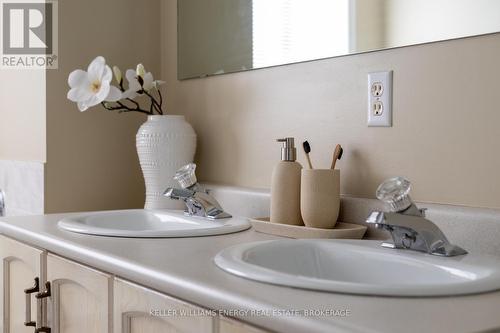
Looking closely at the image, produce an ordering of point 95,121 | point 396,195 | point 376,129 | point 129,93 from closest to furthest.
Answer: point 396,195, point 376,129, point 129,93, point 95,121

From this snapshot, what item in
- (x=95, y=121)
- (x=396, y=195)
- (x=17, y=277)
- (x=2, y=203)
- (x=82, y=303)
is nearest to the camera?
(x=396, y=195)

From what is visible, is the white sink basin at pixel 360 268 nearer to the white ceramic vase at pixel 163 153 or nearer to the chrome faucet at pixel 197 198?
the chrome faucet at pixel 197 198

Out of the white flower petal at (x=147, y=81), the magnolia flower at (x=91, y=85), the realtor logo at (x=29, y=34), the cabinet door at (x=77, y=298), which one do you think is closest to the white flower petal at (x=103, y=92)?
the magnolia flower at (x=91, y=85)

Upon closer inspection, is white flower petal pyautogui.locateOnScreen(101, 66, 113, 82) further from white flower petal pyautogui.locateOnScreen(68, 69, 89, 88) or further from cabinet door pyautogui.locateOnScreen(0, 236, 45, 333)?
cabinet door pyautogui.locateOnScreen(0, 236, 45, 333)

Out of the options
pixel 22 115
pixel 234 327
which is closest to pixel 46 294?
pixel 234 327

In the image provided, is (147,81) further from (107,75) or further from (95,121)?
(95,121)

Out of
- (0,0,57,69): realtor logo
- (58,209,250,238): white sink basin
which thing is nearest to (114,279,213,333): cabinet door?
(58,209,250,238): white sink basin

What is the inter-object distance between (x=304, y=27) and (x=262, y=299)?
0.88 m

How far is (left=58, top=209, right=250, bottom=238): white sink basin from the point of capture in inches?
49.7

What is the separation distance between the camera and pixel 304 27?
4.82 feet

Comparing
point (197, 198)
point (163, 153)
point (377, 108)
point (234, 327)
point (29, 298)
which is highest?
point (377, 108)

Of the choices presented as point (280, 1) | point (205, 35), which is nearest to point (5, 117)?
point (205, 35)

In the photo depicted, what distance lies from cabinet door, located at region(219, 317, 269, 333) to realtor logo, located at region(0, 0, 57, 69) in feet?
4.25

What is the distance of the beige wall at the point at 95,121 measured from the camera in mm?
1873
